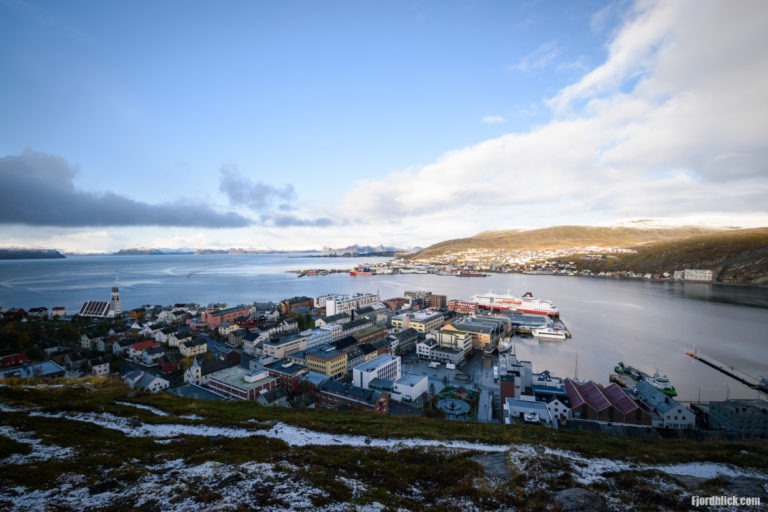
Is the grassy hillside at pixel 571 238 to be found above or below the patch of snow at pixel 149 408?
above

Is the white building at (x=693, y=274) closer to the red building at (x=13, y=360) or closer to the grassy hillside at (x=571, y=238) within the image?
the grassy hillside at (x=571, y=238)

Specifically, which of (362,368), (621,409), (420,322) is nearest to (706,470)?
(621,409)

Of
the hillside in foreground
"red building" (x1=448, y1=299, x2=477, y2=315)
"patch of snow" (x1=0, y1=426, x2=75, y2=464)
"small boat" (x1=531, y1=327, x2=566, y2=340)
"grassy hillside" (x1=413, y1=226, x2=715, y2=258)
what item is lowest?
"small boat" (x1=531, y1=327, x2=566, y2=340)

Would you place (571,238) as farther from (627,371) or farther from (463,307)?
(627,371)

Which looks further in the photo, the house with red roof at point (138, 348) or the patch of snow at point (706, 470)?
the house with red roof at point (138, 348)

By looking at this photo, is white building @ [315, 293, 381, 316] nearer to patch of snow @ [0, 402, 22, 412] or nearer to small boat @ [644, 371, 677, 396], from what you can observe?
small boat @ [644, 371, 677, 396]

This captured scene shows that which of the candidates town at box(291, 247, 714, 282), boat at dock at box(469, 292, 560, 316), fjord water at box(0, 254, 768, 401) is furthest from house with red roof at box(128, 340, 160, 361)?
town at box(291, 247, 714, 282)

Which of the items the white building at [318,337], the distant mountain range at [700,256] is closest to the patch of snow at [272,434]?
the white building at [318,337]
